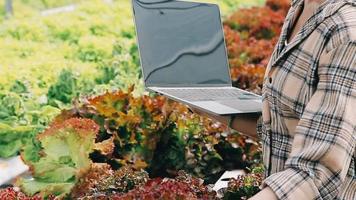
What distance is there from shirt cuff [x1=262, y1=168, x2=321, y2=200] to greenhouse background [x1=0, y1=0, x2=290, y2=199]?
0.69m

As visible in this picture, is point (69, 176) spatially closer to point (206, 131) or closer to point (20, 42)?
point (206, 131)

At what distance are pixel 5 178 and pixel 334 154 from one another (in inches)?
116

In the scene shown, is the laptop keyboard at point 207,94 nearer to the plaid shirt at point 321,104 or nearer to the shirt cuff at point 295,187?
the plaid shirt at point 321,104

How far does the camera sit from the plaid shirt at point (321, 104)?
6.16 feet

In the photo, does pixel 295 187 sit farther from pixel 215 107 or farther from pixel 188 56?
pixel 188 56

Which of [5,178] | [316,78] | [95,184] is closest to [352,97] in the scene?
[316,78]

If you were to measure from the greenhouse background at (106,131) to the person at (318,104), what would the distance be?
2.14ft

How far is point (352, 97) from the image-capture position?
1884mm

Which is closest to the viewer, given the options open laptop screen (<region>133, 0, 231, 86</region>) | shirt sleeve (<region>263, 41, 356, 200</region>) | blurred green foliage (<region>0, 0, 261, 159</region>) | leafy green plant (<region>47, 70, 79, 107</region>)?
shirt sleeve (<region>263, 41, 356, 200</region>)

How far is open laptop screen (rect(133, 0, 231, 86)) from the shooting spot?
2.76 meters

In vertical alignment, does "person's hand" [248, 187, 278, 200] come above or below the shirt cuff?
below

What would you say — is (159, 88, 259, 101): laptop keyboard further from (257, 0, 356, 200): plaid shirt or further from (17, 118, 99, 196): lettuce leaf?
(17, 118, 99, 196): lettuce leaf

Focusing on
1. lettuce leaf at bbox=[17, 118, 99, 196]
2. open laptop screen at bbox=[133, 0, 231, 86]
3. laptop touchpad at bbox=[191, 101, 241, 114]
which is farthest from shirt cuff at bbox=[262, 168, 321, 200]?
lettuce leaf at bbox=[17, 118, 99, 196]

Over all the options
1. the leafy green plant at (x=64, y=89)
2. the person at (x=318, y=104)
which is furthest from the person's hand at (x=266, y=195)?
the leafy green plant at (x=64, y=89)
